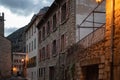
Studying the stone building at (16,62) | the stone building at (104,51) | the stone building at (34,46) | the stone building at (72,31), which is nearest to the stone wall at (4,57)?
the stone building at (34,46)

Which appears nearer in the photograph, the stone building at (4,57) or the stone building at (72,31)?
the stone building at (72,31)

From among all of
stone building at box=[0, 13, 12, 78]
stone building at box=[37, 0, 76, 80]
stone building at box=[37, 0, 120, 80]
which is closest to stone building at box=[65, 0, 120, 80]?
stone building at box=[37, 0, 120, 80]

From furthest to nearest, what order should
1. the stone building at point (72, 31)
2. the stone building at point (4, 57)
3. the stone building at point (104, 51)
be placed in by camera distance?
1. the stone building at point (4, 57)
2. the stone building at point (72, 31)
3. the stone building at point (104, 51)

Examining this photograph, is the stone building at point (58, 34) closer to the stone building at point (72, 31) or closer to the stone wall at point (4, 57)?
the stone building at point (72, 31)

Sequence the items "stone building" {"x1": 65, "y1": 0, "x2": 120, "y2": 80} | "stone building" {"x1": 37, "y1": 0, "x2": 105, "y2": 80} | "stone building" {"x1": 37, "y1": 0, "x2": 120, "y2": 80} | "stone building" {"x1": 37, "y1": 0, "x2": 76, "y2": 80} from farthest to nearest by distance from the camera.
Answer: "stone building" {"x1": 37, "y1": 0, "x2": 76, "y2": 80}
"stone building" {"x1": 37, "y1": 0, "x2": 105, "y2": 80}
"stone building" {"x1": 37, "y1": 0, "x2": 120, "y2": 80}
"stone building" {"x1": 65, "y1": 0, "x2": 120, "y2": 80}

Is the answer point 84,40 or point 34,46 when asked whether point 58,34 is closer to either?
point 84,40

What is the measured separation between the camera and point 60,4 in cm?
2538

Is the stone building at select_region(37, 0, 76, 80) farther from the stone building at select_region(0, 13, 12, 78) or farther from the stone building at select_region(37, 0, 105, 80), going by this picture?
the stone building at select_region(0, 13, 12, 78)

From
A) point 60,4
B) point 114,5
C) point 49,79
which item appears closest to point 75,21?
point 60,4

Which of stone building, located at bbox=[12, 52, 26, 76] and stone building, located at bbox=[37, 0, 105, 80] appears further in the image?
stone building, located at bbox=[12, 52, 26, 76]

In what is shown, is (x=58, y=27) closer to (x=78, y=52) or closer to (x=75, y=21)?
(x=75, y=21)

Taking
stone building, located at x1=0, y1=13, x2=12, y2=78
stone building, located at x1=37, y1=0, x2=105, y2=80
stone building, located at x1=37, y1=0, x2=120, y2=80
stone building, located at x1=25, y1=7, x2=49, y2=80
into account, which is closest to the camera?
stone building, located at x1=37, y1=0, x2=120, y2=80

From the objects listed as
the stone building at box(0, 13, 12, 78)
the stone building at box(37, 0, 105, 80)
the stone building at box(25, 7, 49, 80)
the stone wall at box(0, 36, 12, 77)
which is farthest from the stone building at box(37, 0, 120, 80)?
the stone wall at box(0, 36, 12, 77)

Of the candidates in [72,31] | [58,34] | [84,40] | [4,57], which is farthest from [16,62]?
Result: [84,40]
